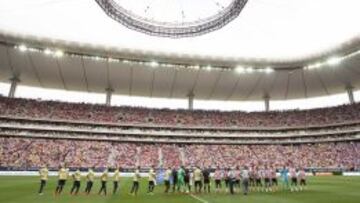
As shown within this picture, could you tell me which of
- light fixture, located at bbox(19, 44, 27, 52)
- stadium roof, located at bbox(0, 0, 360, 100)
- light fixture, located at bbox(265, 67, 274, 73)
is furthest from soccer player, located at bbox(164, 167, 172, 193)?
light fixture, located at bbox(265, 67, 274, 73)

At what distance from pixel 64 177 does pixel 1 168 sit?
26443mm

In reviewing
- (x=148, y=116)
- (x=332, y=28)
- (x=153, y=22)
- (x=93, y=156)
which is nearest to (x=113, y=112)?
(x=148, y=116)

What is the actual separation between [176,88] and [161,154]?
15.0m

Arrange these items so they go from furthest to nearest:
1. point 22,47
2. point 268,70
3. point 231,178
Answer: point 268,70
point 22,47
point 231,178

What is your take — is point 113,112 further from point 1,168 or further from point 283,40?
point 283,40

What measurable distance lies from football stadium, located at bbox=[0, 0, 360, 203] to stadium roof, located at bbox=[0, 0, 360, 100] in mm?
240

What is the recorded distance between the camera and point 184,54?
52.1 metres

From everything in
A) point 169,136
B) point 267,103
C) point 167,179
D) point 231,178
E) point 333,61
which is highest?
point 333,61

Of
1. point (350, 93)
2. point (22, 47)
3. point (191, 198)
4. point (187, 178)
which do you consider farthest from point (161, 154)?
point (350, 93)

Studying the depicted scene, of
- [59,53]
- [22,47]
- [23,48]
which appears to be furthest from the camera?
[59,53]

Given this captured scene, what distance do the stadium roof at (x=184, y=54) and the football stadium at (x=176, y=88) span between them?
0.79ft

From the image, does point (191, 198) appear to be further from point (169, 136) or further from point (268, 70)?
point (268, 70)

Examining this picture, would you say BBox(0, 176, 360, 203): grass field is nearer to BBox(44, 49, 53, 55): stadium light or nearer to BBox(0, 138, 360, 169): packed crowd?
BBox(0, 138, 360, 169): packed crowd

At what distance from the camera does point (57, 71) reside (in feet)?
182
